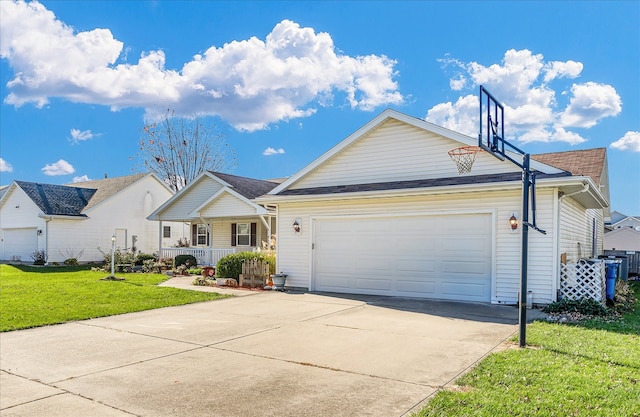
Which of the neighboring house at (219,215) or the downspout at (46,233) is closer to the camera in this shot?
the neighboring house at (219,215)

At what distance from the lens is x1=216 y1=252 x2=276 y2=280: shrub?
15.6 meters

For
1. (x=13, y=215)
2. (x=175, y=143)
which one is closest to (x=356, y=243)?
(x=13, y=215)

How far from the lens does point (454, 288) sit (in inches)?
462

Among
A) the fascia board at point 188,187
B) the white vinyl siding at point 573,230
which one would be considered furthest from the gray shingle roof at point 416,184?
the fascia board at point 188,187

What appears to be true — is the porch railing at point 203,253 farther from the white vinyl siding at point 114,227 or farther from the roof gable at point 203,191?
the white vinyl siding at point 114,227

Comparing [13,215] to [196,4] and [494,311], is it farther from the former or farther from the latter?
[494,311]

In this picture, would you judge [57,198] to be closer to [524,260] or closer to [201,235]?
[201,235]

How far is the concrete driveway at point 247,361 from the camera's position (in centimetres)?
462

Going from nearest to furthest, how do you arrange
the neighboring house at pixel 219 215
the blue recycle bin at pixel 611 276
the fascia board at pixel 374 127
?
the blue recycle bin at pixel 611 276, the fascia board at pixel 374 127, the neighboring house at pixel 219 215

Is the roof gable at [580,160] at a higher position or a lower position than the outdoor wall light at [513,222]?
higher

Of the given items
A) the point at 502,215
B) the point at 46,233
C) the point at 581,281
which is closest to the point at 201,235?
the point at 46,233

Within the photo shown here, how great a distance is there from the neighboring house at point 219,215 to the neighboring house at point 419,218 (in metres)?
6.26

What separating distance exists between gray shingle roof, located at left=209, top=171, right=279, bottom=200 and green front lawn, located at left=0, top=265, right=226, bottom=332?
7.18m

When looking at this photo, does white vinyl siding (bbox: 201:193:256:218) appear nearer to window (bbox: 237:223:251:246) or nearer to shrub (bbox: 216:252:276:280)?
window (bbox: 237:223:251:246)
